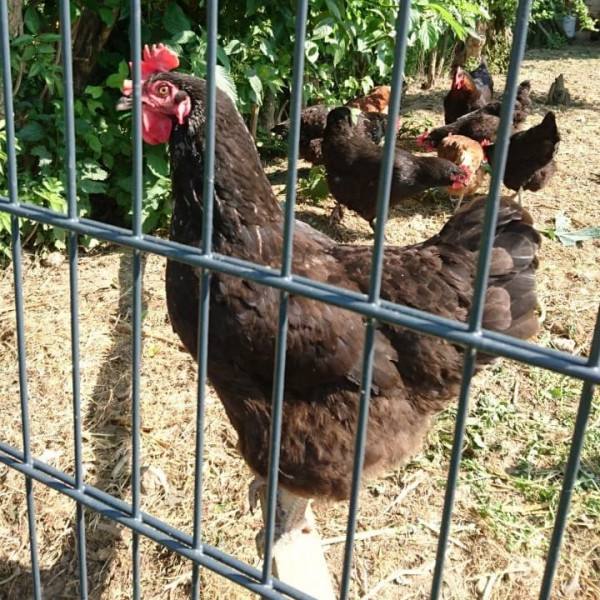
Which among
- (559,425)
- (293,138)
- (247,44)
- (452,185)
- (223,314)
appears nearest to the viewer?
(293,138)

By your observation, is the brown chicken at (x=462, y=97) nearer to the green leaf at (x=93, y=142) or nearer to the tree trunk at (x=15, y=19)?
the green leaf at (x=93, y=142)

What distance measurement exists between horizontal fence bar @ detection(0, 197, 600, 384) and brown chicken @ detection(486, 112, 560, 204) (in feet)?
15.9

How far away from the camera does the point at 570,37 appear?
16.3m

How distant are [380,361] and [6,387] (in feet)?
6.86

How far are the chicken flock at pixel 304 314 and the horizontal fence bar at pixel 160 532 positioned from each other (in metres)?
0.77

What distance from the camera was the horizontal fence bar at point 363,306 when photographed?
1.02 m

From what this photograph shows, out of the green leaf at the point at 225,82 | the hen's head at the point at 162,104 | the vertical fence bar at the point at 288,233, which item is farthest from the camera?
the green leaf at the point at 225,82

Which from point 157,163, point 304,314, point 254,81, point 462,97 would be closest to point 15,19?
point 157,163

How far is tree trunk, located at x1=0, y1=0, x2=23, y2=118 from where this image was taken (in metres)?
3.79

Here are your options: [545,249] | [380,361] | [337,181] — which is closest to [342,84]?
[337,181]

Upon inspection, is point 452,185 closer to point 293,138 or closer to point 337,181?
point 337,181

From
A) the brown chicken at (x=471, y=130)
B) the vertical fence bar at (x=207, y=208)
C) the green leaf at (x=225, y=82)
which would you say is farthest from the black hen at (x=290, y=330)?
the brown chicken at (x=471, y=130)

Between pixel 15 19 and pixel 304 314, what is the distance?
9.13 ft

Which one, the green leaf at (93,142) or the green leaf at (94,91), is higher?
the green leaf at (94,91)
